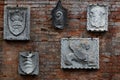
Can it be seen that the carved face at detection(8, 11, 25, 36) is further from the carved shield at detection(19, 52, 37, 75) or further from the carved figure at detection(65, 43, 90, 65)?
the carved figure at detection(65, 43, 90, 65)

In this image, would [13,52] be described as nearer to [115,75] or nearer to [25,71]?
[25,71]

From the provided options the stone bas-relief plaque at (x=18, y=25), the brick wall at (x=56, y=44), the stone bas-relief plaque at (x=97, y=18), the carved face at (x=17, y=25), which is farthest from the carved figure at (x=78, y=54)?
the carved face at (x=17, y=25)

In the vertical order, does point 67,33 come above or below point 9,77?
above

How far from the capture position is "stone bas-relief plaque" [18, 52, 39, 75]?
919 centimetres

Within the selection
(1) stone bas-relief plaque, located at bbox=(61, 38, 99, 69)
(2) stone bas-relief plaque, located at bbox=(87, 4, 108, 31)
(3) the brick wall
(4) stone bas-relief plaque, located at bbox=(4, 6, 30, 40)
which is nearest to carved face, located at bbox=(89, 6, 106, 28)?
(2) stone bas-relief plaque, located at bbox=(87, 4, 108, 31)

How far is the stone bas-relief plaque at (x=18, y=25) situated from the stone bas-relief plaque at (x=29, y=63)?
0.91ft

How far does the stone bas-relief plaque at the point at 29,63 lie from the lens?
919 cm

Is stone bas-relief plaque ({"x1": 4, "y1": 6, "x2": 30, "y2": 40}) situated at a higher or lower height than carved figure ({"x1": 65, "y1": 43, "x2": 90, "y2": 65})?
higher

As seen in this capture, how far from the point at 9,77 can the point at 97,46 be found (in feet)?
4.91

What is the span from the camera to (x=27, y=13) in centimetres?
931

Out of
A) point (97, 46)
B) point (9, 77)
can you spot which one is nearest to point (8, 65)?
point (9, 77)

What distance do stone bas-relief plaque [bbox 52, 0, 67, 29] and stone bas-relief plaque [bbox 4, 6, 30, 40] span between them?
16.5 inches

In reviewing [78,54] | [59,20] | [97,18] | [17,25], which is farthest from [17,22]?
[97,18]

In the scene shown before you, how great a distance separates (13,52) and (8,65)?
0.73ft
